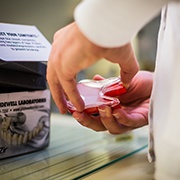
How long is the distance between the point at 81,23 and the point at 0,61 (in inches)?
6.8

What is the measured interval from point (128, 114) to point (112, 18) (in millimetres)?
195

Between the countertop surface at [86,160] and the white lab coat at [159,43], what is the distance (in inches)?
2.6

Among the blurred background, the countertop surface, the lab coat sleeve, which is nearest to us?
the lab coat sleeve

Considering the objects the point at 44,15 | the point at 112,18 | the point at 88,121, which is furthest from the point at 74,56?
the point at 44,15

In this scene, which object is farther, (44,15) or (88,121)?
(44,15)

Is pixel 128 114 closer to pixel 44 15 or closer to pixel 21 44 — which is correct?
pixel 21 44

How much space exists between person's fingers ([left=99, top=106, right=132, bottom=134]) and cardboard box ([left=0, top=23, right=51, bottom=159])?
4.0 inches

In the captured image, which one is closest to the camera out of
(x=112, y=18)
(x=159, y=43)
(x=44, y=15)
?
(x=112, y=18)

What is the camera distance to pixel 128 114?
400mm

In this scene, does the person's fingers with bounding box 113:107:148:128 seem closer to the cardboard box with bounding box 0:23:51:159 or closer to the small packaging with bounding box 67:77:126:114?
the small packaging with bounding box 67:77:126:114

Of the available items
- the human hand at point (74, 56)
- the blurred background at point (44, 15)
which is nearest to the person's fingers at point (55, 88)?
the human hand at point (74, 56)

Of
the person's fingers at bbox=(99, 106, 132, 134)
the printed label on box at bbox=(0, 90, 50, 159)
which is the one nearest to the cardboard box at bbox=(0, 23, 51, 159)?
the printed label on box at bbox=(0, 90, 50, 159)

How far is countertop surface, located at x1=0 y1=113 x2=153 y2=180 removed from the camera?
0.36m

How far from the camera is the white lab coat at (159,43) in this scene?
23 cm
